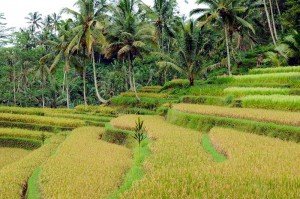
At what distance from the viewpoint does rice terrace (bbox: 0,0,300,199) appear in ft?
26.3

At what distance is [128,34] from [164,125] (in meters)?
12.3

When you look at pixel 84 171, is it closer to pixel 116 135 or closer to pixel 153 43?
pixel 116 135

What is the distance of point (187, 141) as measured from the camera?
1297 cm

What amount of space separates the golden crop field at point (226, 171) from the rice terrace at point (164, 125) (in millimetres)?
27

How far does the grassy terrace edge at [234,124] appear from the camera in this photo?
12.4 metres

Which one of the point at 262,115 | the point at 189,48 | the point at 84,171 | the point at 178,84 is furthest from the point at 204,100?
the point at 84,171

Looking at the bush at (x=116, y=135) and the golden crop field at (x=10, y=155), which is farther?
the bush at (x=116, y=135)

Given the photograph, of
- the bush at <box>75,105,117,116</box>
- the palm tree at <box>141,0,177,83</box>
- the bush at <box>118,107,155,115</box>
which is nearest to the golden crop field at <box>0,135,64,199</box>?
the bush at <box>118,107,155,115</box>

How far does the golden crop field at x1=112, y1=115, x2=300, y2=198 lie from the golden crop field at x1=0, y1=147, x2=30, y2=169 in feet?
23.2

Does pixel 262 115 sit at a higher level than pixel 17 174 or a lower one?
higher

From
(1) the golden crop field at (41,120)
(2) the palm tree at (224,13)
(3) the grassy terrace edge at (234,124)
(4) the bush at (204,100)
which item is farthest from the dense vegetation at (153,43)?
(3) the grassy terrace edge at (234,124)

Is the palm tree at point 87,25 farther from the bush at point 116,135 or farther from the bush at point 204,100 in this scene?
the bush at point 116,135

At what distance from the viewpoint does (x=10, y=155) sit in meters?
17.7

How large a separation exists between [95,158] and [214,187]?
6.51 m
